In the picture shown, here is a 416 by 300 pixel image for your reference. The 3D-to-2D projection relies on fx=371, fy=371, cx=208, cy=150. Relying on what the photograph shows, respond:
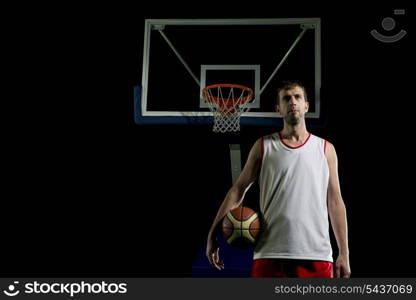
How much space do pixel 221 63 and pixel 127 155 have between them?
1.29m

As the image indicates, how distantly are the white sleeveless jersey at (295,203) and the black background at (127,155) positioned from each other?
4.89 feet

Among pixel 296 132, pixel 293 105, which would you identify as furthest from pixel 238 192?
pixel 293 105

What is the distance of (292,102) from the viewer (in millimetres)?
2004

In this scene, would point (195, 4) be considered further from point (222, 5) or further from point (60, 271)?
point (60, 271)

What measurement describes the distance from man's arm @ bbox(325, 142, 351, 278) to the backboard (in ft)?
3.26

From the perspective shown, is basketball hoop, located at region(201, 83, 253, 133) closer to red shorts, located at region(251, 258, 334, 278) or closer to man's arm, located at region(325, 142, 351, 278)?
man's arm, located at region(325, 142, 351, 278)

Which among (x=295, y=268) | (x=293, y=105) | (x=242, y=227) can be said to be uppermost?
(x=293, y=105)

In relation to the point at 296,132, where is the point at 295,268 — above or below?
below

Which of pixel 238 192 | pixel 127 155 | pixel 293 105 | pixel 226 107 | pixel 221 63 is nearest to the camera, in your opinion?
pixel 293 105

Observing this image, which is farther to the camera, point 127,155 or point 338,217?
point 127,155

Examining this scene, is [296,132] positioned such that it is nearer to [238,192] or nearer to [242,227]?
[238,192]

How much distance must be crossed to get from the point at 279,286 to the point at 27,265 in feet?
9.04

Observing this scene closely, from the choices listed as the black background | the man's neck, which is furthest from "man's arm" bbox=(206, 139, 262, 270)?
the black background

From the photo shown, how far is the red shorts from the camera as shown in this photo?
1.90 metres
